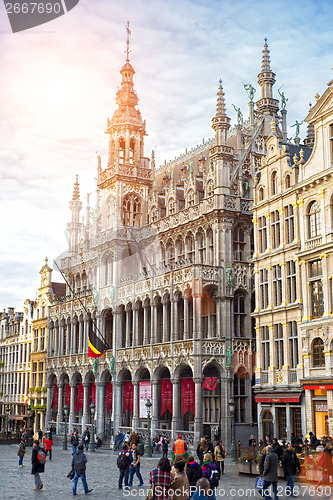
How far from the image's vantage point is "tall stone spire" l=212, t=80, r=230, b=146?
49.9m

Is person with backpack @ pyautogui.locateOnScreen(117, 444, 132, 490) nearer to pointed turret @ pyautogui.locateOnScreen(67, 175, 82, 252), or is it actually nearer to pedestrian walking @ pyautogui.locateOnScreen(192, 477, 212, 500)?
pedestrian walking @ pyautogui.locateOnScreen(192, 477, 212, 500)

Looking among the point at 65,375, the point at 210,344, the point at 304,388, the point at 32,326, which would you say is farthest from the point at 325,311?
the point at 32,326

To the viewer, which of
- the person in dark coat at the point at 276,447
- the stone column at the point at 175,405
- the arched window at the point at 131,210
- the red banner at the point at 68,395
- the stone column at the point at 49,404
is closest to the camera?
the person in dark coat at the point at 276,447

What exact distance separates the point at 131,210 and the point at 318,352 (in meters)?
27.5

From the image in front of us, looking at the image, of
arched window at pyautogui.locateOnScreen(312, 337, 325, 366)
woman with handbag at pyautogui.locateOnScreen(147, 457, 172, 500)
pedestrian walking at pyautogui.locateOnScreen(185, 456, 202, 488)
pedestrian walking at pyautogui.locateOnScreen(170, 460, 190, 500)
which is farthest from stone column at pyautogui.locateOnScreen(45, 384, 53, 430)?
pedestrian walking at pyautogui.locateOnScreen(170, 460, 190, 500)

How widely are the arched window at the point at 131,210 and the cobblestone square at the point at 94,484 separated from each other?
2552cm

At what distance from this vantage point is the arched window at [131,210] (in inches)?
2366

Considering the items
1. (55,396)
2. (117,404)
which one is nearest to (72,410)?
(55,396)

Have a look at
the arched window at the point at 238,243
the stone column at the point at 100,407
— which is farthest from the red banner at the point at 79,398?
the arched window at the point at 238,243

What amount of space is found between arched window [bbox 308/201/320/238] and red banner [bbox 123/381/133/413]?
23.0 meters

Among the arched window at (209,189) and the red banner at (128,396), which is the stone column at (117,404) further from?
the arched window at (209,189)

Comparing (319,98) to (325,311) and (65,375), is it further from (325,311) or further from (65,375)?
(65,375)

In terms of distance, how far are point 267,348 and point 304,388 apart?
541 cm

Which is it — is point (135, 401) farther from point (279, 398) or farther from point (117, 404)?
point (279, 398)
